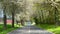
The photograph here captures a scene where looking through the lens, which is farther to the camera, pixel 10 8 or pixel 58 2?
pixel 10 8

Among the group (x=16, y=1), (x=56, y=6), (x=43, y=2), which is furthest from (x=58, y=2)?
(x=16, y=1)

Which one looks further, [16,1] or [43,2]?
[16,1]

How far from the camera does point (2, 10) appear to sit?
29.6 m

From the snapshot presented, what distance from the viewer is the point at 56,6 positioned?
24.7 meters

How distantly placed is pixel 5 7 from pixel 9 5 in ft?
2.31

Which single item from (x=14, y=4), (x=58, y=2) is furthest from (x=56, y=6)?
(x=14, y=4)

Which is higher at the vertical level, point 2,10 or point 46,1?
point 46,1

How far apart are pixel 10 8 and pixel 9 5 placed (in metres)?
0.70

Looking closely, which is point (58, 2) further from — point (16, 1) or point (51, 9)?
point (16, 1)

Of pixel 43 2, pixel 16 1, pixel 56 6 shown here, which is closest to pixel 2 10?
pixel 16 1

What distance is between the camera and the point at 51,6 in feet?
80.8

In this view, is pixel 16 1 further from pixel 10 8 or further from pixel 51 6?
pixel 51 6

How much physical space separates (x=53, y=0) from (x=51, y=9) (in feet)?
4.17

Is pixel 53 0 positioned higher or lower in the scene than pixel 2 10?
higher
